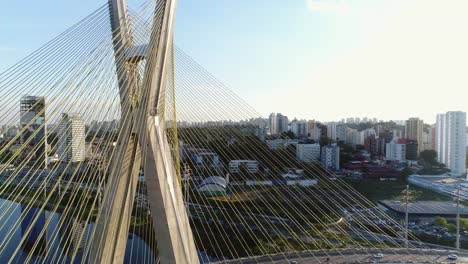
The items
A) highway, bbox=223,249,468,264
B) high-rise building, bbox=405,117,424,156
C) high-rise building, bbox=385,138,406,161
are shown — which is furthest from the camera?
high-rise building, bbox=405,117,424,156

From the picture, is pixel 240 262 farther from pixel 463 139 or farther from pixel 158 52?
pixel 463 139

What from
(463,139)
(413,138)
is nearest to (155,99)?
(463,139)

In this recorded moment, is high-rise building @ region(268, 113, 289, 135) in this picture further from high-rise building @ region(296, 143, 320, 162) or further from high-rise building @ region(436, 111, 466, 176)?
high-rise building @ region(436, 111, 466, 176)

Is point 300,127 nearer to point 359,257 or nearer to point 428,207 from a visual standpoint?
point 428,207

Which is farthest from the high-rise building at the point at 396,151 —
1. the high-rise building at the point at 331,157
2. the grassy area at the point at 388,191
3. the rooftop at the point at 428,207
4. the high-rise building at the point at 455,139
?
the rooftop at the point at 428,207

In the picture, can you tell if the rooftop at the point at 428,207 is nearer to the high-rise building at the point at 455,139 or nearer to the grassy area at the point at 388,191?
the grassy area at the point at 388,191

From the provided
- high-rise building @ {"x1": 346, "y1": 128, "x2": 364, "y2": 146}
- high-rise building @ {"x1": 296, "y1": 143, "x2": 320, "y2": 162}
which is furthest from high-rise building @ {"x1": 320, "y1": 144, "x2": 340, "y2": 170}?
high-rise building @ {"x1": 346, "y1": 128, "x2": 364, "y2": 146}
